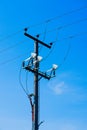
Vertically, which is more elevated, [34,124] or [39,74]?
[39,74]

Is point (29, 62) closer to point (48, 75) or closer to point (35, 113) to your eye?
point (48, 75)

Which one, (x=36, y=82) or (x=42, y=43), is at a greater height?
(x=42, y=43)

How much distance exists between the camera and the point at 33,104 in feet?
74.0

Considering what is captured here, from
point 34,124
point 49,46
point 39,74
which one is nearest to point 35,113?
point 34,124

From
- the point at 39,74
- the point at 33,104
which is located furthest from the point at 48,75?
the point at 33,104

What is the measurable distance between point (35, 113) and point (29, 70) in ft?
8.96

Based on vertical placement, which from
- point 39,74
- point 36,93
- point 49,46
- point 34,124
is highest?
point 49,46

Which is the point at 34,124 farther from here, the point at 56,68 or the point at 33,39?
the point at 33,39

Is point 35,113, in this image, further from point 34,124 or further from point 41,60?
point 41,60

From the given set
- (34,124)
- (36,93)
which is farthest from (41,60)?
(34,124)

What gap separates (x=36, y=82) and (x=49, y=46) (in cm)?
289

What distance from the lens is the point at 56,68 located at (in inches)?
933

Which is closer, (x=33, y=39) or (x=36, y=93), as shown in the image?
(x=36, y=93)

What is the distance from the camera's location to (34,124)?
71.6 feet
